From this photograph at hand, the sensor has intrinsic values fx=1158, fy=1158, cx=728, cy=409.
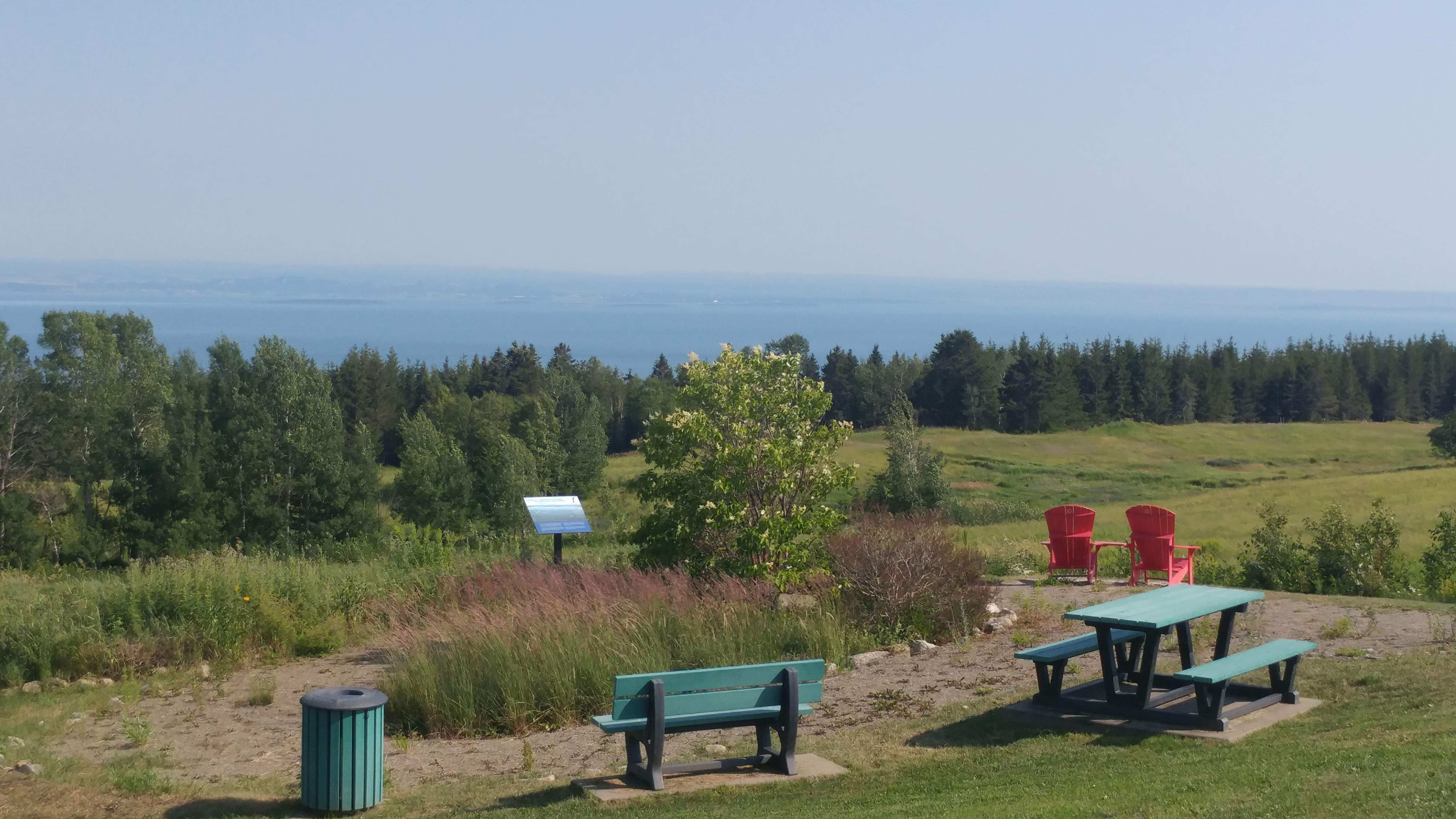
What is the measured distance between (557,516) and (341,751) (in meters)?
7.56

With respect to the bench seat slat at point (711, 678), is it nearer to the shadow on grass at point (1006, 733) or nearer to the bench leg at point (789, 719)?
the bench leg at point (789, 719)

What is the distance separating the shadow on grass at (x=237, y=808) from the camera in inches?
254

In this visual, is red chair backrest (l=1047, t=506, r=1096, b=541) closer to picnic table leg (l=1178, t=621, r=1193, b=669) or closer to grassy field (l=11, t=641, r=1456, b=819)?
picnic table leg (l=1178, t=621, r=1193, b=669)

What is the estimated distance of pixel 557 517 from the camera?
13938 mm

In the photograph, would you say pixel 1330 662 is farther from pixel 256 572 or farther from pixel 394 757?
pixel 256 572

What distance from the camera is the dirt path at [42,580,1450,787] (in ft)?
26.5

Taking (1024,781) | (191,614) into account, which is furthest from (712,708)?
(191,614)

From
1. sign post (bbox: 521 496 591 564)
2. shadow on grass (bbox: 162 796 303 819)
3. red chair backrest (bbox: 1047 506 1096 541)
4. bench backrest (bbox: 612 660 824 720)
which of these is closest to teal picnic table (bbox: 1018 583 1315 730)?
bench backrest (bbox: 612 660 824 720)

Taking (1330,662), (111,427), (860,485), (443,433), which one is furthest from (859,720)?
(443,433)

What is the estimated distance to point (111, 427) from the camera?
52781mm

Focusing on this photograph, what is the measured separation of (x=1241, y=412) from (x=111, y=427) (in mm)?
84727

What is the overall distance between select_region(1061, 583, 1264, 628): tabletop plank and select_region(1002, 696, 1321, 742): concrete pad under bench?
686 millimetres

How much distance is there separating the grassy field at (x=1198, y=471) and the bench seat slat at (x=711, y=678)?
12.3 m

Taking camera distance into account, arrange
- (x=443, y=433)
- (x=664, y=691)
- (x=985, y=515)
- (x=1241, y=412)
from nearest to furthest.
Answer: (x=664, y=691), (x=985, y=515), (x=443, y=433), (x=1241, y=412)
